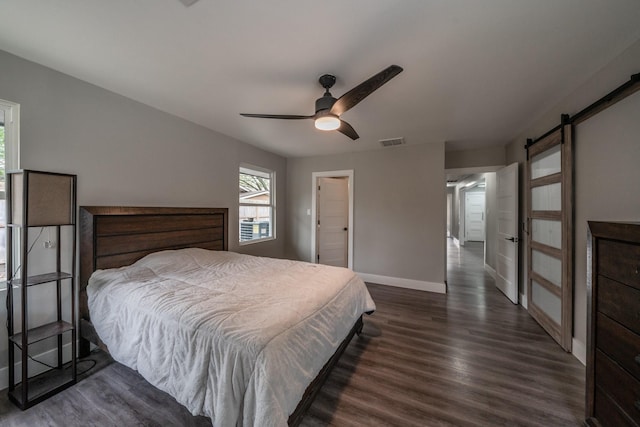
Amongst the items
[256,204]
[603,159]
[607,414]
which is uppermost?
[603,159]

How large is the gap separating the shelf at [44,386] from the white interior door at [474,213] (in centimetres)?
1097

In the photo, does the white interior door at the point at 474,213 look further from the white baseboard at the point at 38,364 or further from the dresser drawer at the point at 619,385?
the white baseboard at the point at 38,364

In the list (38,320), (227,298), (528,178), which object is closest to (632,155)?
(528,178)

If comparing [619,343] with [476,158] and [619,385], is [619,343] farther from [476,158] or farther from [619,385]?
[476,158]

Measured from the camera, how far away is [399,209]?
13.4 ft

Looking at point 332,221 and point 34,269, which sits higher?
point 332,221

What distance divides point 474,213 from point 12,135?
11.5m

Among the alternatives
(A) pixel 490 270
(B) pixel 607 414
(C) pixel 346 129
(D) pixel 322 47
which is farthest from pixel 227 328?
(A) pixel 490 270

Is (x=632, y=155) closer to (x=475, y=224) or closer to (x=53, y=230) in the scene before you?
(x=53, y=230)

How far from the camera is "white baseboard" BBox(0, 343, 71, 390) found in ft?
5.72

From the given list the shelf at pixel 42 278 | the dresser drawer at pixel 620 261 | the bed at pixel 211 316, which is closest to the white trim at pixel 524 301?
the dresser drawer at pixel 620 261

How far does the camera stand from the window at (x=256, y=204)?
4078mm

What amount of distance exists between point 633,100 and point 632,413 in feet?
6.27

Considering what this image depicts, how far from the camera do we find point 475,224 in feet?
31.0
